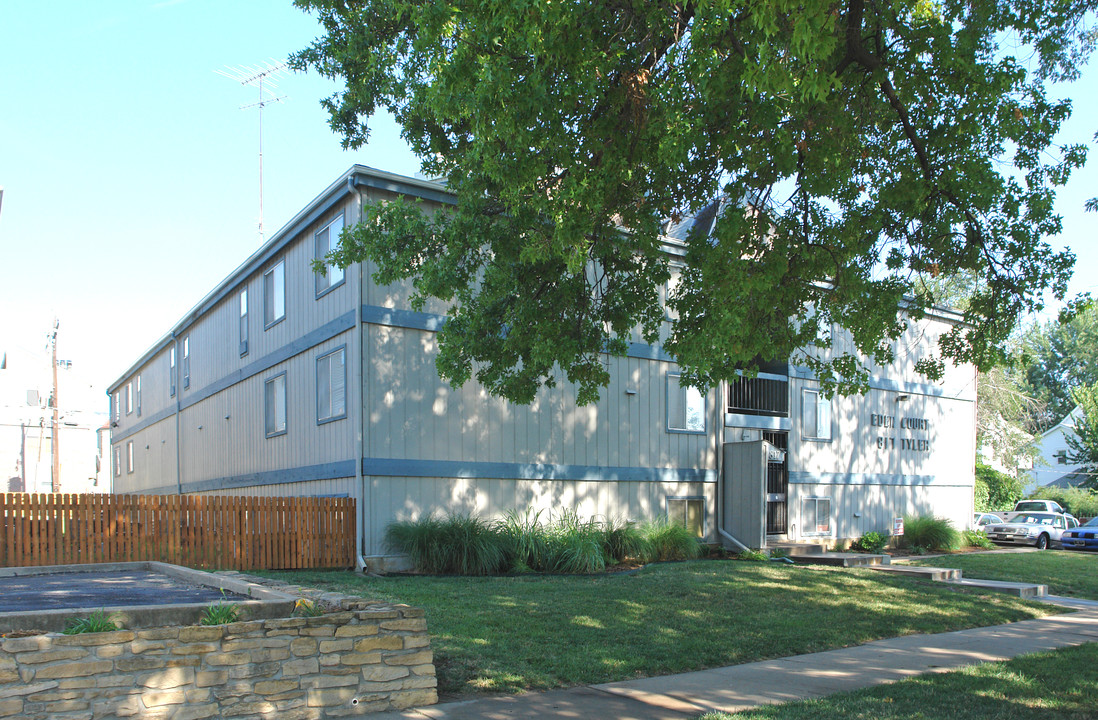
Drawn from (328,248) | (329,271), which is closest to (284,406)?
(329,271)

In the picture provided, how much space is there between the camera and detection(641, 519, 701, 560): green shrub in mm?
17812

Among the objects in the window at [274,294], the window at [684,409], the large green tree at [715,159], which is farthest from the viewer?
the window at [684,409]

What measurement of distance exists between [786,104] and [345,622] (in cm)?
610

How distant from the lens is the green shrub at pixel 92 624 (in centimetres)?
598

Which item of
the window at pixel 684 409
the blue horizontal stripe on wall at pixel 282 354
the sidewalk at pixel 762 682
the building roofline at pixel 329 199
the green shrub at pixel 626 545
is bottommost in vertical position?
the green shrub at pixel 626 545

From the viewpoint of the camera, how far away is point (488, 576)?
14727mm

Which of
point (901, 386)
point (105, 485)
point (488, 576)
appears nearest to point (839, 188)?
point (488, 576)

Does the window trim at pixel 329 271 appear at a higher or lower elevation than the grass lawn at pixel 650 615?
higher

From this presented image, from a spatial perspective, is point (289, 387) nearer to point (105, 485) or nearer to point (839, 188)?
point (839, 188)

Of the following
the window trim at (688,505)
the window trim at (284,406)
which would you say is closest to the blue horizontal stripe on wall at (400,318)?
the window trim at (284,406)

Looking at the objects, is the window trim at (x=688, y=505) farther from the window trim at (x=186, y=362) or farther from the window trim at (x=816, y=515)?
the window trim at (x=186, y=362)

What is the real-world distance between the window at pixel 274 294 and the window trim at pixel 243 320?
1534 millimetres

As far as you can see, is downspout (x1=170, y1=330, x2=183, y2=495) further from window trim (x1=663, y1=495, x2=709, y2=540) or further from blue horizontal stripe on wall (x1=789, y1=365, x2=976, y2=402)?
blue horizontal stripe on wall (x1=789, y1=365, x2=976, y2=402)

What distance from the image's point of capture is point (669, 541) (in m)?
18.0
